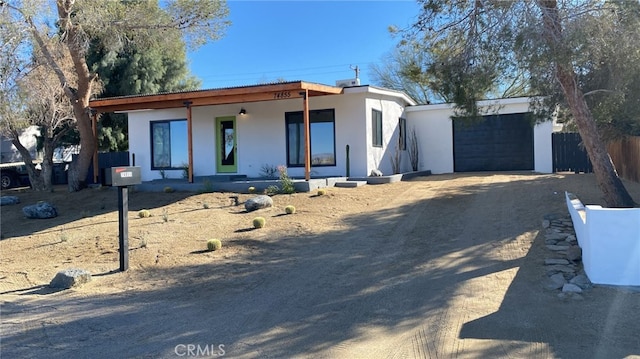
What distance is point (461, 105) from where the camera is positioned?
1034cm

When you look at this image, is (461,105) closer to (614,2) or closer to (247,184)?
(614,2)

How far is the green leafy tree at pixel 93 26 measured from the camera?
46.2 ft

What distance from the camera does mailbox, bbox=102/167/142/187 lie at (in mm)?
7746

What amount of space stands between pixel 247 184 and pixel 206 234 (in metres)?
4.40

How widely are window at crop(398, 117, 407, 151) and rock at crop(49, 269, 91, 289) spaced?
12910 millimetres

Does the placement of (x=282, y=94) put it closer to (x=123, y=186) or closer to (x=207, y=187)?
(x=207, y=187)

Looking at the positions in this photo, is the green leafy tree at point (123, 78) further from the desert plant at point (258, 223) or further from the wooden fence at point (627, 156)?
the wooden fence at point (627, 156)

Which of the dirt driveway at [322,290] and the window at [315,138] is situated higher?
the window at [315,138]

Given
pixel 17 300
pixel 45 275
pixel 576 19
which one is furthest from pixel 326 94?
pixel 17 300

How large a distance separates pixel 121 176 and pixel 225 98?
7289 millimetres

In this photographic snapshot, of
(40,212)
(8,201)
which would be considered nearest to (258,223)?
(40,212)

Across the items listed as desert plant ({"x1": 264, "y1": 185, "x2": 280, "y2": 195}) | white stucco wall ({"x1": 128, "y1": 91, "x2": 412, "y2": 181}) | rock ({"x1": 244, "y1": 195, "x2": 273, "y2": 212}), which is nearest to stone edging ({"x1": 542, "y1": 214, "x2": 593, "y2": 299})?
rock ({"x1": 244, "y1": 195, "x2": 273, "y2": 212})

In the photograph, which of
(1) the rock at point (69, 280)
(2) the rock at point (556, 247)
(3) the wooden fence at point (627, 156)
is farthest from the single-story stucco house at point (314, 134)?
(1) the rock at point (69, 280)

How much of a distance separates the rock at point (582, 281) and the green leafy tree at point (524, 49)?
136 inches
